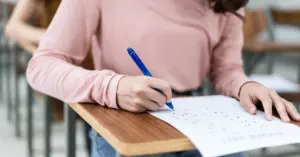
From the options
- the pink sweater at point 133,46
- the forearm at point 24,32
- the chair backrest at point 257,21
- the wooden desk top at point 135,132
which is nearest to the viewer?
the wooden desk top at point 135,132

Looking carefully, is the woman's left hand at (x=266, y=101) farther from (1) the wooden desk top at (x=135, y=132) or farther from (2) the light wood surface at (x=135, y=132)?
(2) the light wood surface at (x=135, y=132)

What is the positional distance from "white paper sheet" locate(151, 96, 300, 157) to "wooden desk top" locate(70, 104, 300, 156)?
2 centimetres

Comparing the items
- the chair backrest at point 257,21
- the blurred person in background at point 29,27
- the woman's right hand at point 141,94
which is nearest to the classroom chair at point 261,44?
the chair backrest at point 257,21

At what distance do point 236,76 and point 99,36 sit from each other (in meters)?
0.37

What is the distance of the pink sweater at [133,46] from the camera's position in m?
0.85

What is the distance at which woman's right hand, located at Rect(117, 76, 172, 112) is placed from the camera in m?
0.74

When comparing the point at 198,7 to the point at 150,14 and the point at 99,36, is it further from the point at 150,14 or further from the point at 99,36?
the point at 99,36

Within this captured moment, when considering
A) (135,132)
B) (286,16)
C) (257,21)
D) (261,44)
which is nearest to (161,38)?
(135,132)

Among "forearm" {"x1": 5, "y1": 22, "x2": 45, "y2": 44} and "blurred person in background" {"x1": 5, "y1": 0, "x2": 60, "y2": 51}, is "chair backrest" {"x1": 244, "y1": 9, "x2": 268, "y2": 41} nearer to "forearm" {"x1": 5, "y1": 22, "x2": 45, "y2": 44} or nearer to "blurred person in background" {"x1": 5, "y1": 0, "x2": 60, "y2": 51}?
"blurred person in background" {"x1": 5, "y1": 0, "x2": 60, "y2": 51}

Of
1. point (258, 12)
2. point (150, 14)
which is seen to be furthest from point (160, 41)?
point (258, 12)

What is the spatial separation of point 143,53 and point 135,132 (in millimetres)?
390

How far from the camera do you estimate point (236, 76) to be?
108 cm

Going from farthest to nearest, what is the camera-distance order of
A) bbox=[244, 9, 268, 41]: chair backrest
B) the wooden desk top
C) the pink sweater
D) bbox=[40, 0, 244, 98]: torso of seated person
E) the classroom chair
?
bbox=[244, 9, 268, 41]: chair backrest
the classroom chair
bbox=[40, 0, 244, 98]: torso of seated person
the pink sweater
the wooden desk top

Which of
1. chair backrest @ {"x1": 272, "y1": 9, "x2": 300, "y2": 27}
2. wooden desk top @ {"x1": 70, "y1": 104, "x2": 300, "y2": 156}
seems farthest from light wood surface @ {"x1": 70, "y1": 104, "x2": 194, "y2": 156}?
chair backrest @ {"x1": 272, "y1": 9, "x2": 300, "y2": 27}
